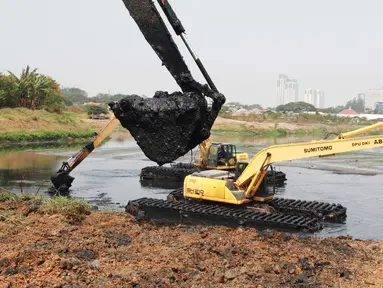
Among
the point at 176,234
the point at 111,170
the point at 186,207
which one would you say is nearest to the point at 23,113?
the point at 111,170

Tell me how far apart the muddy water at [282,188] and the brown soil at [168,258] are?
14.1 ft

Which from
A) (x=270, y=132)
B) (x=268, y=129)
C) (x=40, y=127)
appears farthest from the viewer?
(x=268, y=129)

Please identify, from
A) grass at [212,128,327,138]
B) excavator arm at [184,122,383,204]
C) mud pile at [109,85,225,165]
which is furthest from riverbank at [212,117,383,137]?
mud pile at [109,85,225,165]

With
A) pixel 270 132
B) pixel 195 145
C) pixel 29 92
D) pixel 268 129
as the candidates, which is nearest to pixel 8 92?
pixel 29 92

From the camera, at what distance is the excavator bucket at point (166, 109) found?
21.9 feet

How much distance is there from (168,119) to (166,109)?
0.48ft

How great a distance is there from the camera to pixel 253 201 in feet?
43.5

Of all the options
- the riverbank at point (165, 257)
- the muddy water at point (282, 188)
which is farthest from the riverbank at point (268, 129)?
the riverbank at point (165, 257)

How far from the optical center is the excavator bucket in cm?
668

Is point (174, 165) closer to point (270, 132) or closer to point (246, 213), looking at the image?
point (246, 213)

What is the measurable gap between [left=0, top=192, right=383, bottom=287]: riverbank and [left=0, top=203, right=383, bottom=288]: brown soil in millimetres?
14

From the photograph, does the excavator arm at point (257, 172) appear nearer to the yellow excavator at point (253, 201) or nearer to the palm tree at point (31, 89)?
the yellow excavator at point (253, 201)

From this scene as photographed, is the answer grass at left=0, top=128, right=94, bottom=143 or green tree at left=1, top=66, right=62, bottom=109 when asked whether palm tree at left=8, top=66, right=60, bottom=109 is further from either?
grass at left=0, top=128, right=94, bottom=143

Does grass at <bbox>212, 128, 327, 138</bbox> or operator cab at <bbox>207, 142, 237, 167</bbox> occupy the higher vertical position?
grass at <bbox>212, 128, 327, 138</bbox>
